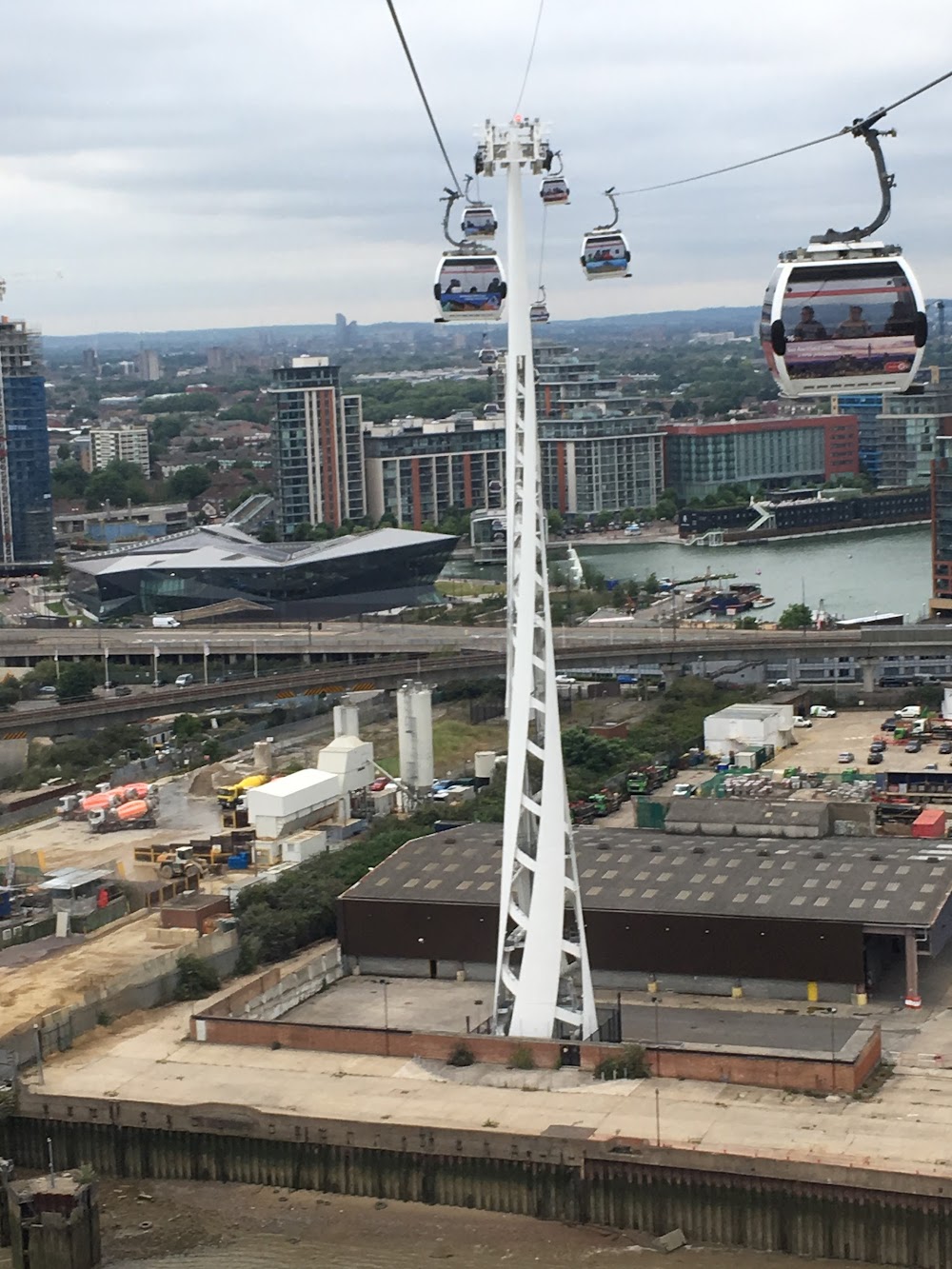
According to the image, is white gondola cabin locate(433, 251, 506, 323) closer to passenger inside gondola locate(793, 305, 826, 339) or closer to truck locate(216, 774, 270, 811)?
passenger inside gondola locate(793, 305, 826, 339)

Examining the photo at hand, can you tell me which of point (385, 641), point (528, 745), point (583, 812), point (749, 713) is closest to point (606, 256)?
point (528, 745)

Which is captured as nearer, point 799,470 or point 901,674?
point 901,674

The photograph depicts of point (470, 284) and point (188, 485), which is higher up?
point (470, 284)

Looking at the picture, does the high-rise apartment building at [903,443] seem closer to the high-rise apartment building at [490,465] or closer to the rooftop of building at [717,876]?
the high-rise apartment building at [490,465]

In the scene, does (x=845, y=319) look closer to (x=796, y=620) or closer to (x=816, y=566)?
(x=796, y=620)

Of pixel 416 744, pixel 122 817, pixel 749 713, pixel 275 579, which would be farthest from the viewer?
pixel 275 579

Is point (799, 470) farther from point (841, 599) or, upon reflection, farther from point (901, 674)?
point (901, 674)

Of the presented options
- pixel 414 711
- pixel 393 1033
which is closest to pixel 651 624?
pixel 414 711

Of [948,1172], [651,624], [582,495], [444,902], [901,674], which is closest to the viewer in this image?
[948,1172]
